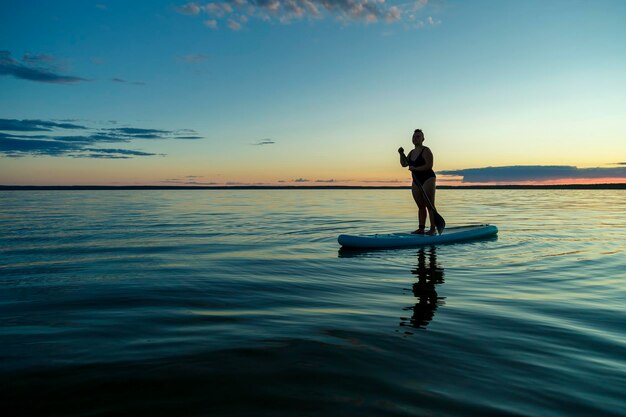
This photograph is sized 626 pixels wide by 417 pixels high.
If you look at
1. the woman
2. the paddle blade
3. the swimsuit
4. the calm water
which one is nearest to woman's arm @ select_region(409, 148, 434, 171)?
the woman

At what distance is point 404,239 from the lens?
1131 cm

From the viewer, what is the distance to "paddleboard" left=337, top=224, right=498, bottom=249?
1091 cm

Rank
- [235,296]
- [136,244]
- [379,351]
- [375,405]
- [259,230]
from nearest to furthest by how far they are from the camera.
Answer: [375,405] < [379,351] < [235,296] < [136,244] < [259,230]

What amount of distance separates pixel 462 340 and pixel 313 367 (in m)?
1.59

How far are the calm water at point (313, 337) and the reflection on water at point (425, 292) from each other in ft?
0.16

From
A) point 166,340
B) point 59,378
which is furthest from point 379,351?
point 59,378

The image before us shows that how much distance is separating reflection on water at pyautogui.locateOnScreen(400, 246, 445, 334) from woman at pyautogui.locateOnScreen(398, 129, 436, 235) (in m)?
2.68

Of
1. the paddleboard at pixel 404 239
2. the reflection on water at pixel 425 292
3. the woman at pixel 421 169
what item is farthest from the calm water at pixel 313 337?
the woman at pixel 421 169

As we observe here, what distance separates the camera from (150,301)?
18.4 feet

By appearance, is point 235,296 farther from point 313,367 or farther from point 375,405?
point 375,405

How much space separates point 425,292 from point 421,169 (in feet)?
21.4

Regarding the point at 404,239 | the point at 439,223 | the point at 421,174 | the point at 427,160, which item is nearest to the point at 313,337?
the point at 404,239

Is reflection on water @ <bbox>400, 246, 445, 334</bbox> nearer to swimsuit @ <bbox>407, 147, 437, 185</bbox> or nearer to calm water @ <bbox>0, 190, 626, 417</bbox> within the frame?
calm water @ <bbox>0, 190, 626, 417</bbox>

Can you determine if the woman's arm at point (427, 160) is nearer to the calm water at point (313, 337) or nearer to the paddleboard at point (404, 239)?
the paddleboard at point (404, 239)
